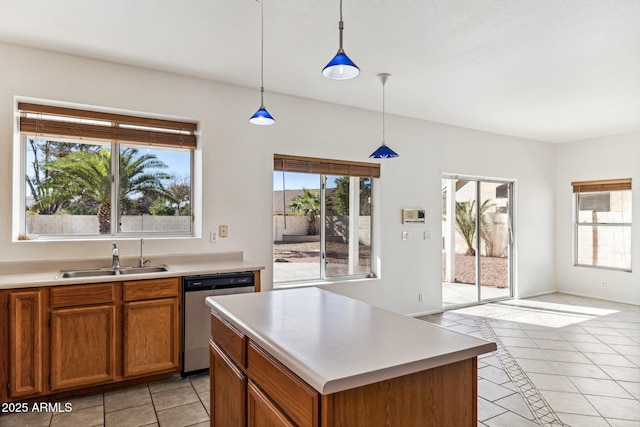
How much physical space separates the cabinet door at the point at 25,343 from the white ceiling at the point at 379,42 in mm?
1936

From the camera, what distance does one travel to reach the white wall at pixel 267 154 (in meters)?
3.13

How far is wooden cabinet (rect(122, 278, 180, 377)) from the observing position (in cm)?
293

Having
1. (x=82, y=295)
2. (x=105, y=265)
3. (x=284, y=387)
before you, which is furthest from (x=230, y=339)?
(x=105, y=265)

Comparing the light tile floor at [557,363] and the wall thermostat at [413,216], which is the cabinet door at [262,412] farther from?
the wall thermostat at [413,216]

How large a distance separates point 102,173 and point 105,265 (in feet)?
2.77

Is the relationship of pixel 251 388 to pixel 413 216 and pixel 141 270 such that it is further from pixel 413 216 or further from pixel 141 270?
pixel 413 216

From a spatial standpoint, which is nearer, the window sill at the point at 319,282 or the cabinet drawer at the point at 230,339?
the cabinet drawer at the point at 230,339

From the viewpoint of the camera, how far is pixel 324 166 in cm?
444

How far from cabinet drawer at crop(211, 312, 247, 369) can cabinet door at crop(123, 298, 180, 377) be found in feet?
3.72

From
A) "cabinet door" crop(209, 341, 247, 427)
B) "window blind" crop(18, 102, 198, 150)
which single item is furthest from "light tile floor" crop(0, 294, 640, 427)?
"window blind" crop(18, 102, 198, 150)

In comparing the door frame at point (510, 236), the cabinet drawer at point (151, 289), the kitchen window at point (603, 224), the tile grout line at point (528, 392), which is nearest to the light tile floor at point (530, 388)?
the tile grout line at point (528, 392)

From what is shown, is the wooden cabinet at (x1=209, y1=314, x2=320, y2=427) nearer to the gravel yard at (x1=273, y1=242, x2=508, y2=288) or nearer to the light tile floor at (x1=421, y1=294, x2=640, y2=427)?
the light tile floor at (x1=421, y1=294, x2=640, y2=427)

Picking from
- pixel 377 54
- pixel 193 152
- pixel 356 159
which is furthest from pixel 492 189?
pixel 193 152

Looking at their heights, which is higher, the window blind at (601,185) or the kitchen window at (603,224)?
the window blind at (601,185)
